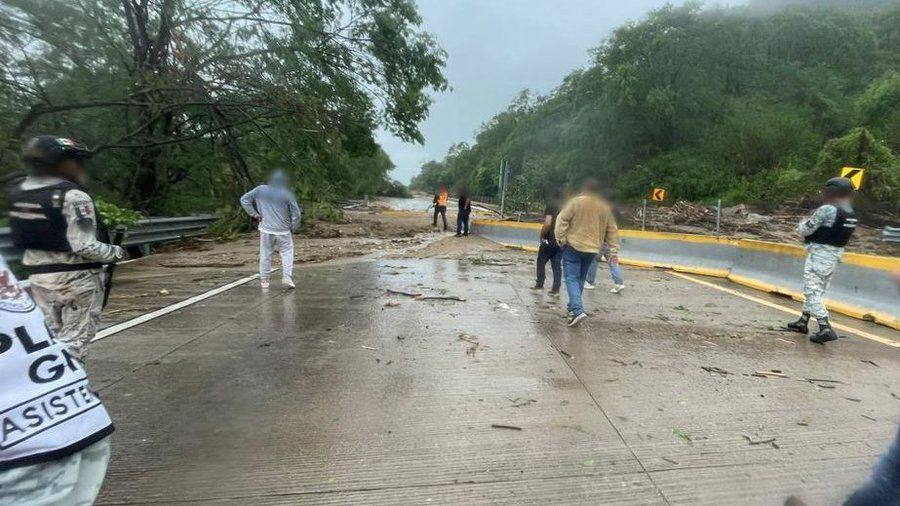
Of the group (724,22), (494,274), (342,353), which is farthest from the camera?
(724,22)

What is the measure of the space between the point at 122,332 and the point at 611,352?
16.3 ft

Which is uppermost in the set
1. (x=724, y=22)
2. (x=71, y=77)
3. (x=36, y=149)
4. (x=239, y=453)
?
(x=724, y=22)

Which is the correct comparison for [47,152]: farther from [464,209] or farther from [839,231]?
[464,209]

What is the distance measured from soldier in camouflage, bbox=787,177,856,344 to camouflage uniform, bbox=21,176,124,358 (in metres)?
6.50

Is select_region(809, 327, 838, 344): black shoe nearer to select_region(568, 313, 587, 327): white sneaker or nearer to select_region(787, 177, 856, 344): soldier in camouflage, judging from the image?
select_region(787, 177, 856, 344): soldier in camouflage

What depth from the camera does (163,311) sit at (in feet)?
22.7

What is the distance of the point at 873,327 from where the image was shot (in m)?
6.89

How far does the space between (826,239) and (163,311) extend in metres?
7.62

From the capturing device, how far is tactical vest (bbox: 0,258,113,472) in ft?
4.44

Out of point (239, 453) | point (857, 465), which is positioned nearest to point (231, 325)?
point (239, 453)

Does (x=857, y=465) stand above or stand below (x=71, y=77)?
below

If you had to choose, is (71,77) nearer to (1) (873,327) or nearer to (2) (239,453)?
(2) (239,453)

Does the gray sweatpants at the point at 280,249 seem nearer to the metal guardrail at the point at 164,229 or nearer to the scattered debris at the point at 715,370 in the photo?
the metal guardrail at the point at 164,229

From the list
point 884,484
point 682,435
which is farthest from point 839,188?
A: point 884,484
